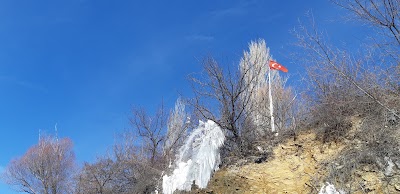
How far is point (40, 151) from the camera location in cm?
3744

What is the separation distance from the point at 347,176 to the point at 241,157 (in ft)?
11.9

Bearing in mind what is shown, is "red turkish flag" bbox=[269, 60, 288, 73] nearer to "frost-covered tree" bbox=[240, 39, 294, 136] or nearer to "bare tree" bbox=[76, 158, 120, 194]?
"frost-covered tree" bbox=[240, 39, 294, 136]

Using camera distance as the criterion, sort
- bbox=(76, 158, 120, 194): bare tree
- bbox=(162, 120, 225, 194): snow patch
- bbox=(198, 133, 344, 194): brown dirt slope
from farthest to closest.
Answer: bbox=(76, 158, 120, 194): bare tree < bbox=(162, 120, 225, 194): snow patch < bbox=(198, 133, 344, 194): brown dirt slope

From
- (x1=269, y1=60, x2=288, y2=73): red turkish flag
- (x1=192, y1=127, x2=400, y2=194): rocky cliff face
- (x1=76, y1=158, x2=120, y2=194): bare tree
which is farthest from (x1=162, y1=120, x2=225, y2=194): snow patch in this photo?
(x1=76, y1=158, x2=120, y2=194): bare tree

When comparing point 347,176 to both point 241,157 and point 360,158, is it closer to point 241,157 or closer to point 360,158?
point 360,158

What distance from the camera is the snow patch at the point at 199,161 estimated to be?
12466mm

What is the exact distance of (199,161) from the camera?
12617 mm

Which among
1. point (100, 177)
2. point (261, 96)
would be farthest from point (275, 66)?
point (100, 177)

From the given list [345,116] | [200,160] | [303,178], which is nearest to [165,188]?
[200,160]

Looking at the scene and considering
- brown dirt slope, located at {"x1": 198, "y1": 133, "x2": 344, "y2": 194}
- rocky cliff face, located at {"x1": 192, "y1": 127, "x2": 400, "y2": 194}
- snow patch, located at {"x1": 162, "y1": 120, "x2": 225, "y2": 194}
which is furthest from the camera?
snow patch, located at {"x1": 162, "y1": 120, "x2": 225, "y2": 194}

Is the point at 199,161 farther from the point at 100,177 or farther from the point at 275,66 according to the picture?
the point at 100,177

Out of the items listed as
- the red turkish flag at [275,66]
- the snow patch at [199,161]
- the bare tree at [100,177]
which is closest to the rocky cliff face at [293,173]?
the snow patch at [199,161]

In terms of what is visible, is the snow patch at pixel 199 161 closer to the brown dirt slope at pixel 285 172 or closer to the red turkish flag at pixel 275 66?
the brown dirt slope at pixel 285 172

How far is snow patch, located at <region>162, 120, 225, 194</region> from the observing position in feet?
40.9
